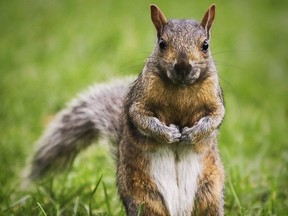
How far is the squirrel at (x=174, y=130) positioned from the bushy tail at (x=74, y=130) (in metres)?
0.74

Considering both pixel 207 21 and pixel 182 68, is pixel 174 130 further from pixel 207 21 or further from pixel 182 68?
pixel 207 21

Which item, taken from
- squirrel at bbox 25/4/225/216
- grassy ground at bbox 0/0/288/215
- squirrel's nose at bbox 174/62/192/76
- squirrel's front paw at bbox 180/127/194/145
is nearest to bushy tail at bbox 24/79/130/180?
Answer: grassy ground at bbox 0/0/288/215

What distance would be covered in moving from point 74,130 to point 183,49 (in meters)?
1.37

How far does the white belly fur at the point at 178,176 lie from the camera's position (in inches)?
123

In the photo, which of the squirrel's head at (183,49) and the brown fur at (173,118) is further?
the brown fur at (173,118)

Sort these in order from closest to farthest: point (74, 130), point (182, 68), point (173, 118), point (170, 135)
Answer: point (182, 68), point (170, 135), point (173, 118), point (74, 130)

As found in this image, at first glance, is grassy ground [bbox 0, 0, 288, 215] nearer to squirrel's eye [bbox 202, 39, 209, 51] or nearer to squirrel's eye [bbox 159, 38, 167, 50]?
squirrel's eye [bbox 202, 39, 209, 51]

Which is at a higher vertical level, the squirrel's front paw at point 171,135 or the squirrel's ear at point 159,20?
the squirrel's ear at point 159,20

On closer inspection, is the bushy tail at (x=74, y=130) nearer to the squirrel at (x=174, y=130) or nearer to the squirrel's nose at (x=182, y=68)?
the squirrel at (x=174, y=130)

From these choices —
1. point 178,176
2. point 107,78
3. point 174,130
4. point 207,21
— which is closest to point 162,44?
point 207,21

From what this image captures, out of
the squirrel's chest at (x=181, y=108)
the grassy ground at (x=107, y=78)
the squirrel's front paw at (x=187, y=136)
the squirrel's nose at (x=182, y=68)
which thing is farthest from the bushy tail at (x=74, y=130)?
the squirrel's nose at (x=182, y=68)

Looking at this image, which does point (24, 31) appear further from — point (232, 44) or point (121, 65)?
point (232, 44)

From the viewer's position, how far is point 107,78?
5.33 m

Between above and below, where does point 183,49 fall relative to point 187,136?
above
